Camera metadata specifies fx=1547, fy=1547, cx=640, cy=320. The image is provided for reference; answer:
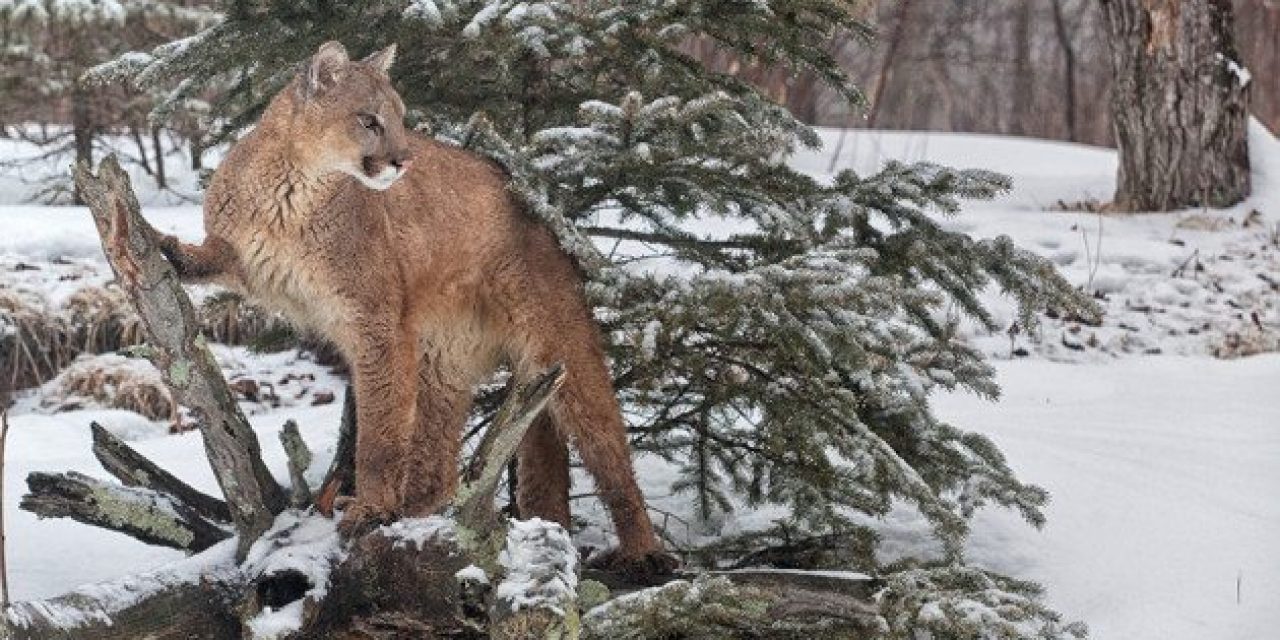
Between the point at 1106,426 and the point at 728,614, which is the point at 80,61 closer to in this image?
the point at 1106,426

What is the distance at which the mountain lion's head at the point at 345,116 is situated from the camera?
14.2 feet

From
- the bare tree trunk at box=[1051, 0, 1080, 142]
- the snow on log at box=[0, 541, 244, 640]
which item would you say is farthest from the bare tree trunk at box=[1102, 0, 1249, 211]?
the bare tree trunk at box=[1051, 0, 1080, 142]

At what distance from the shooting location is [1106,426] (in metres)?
7.62

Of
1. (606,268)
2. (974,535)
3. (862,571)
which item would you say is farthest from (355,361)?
(974,535)

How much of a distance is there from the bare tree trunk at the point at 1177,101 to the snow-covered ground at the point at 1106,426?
11.3 inches

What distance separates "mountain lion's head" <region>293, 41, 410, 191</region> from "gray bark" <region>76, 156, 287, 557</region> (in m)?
0.58

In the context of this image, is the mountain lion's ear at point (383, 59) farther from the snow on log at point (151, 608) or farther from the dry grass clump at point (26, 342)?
the dry grass clump at point (26, 342)

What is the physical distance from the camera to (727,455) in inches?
235

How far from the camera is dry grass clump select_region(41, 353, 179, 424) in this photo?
9148mm

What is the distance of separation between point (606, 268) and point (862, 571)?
130 cm

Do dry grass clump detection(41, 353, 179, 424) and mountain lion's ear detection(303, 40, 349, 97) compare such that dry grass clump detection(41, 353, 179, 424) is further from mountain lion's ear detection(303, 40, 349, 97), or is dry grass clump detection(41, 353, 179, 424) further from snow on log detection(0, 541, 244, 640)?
snow on log detection(0, 541, 244, 640)

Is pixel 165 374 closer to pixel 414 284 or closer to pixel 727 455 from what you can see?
pixel 414 284

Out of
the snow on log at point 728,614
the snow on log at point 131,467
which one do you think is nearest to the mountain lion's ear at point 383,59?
the snow on log at point 131,467

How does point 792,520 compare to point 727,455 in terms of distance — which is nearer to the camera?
point 792,520
